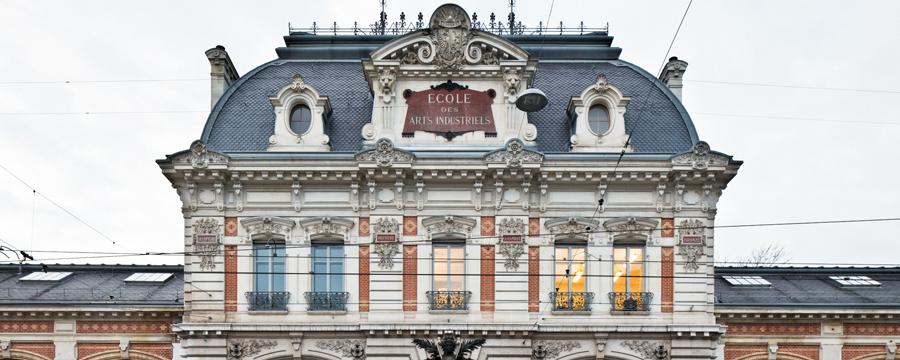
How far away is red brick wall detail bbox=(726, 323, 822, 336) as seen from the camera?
28297 millimetres

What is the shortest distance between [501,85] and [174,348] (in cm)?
1293

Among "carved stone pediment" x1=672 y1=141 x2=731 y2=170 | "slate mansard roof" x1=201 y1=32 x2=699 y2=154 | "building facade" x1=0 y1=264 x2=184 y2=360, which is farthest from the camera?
"building facade" x1=0 y1=264 x2=184 y2=360

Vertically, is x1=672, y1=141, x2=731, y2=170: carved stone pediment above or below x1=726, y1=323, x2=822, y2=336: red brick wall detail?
above

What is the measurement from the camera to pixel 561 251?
88.0 ft

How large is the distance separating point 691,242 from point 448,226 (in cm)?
707

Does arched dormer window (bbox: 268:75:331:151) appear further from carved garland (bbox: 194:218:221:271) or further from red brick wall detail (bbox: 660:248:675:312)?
red brick wall detail (bbox: 660:248:675:312)

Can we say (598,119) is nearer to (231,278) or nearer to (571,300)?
(571,300)

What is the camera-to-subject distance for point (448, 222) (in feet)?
86.6

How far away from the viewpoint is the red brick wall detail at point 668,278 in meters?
26.4

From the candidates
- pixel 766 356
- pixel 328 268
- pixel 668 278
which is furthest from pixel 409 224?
pixel 766 356

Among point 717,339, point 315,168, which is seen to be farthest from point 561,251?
point 315,168

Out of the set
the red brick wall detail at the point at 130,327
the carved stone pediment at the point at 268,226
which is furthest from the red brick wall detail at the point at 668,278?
the red brick wall detail at the point at 130,327

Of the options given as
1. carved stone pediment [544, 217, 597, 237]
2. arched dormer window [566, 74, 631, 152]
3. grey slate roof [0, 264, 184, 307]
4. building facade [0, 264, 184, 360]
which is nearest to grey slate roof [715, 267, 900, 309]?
carved stone pediment [544, 217, 597, 237]

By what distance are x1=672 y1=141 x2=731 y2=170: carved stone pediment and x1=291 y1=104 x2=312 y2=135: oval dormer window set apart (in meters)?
10.8
